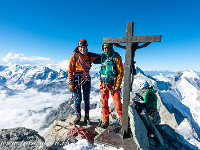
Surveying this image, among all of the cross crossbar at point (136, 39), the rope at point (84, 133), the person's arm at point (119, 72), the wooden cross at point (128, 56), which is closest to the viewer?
the cross crossbar at point (136, 39)

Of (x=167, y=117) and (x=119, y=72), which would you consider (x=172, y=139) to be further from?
(x=167, y=117)

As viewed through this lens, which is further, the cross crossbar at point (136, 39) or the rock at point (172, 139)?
the rock at point (172, 139)

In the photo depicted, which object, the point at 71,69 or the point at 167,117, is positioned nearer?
the point at 71,69

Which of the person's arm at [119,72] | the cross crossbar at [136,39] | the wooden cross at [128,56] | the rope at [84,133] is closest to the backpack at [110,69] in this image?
the person's arm at [119,72]

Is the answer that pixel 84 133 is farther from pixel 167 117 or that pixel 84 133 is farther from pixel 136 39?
pixel 167 117

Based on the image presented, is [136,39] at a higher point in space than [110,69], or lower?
higher

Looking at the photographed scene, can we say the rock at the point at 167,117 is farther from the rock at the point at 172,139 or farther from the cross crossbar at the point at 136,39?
the cross crossbar at the point at 136,39

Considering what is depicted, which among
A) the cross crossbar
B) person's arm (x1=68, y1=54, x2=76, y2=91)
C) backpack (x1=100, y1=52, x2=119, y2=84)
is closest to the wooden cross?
the cross crossbar

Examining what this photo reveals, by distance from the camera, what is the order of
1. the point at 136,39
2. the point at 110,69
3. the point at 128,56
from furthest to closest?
1. the point at 110,69
2. the point at 128,56
3. the point at 136,39

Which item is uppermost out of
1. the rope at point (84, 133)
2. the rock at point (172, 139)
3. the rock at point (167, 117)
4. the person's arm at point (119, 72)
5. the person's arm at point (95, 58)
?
the person's arm at point (95, 58)

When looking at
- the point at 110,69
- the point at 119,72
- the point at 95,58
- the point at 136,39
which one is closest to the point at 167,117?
the point at 119,72

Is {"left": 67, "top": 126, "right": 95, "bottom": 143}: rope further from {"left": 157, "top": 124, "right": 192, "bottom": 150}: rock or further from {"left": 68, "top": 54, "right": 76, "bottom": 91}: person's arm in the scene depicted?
{"left": 157, "top": 124, "right": 192, "bottom": 150}: rock

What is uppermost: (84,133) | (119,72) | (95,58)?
(95,58)

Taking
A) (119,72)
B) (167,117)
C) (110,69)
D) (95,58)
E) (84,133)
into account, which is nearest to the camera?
(84,133)
